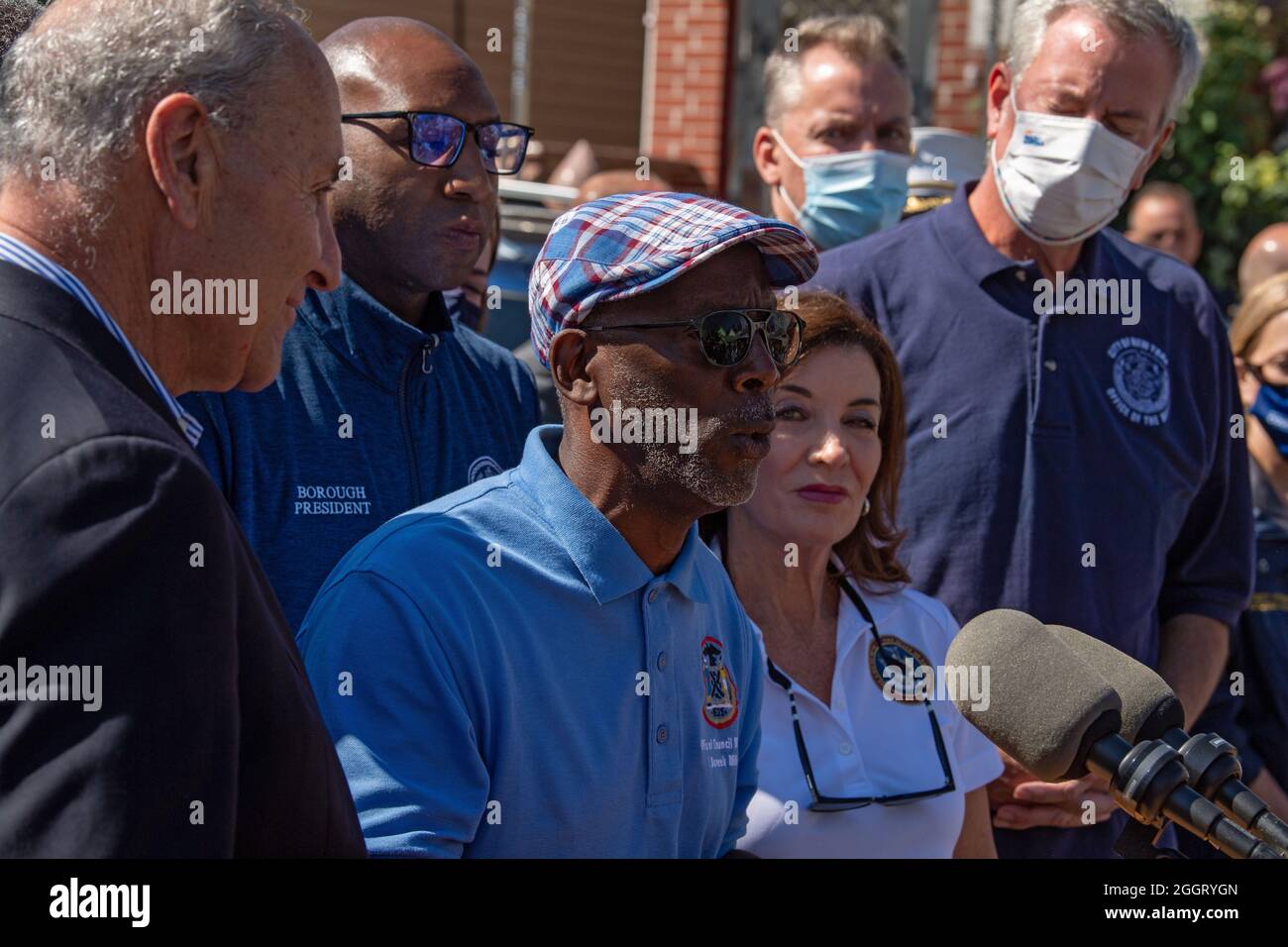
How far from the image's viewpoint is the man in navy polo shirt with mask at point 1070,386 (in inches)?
141

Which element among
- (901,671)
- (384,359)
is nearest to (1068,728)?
(901,671)

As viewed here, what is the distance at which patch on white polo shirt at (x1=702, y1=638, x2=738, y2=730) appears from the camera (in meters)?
2.55

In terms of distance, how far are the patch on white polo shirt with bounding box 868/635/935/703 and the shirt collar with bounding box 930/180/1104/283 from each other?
3.24 ft

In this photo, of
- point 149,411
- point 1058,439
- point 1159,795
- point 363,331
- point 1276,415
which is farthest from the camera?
point 1276,415

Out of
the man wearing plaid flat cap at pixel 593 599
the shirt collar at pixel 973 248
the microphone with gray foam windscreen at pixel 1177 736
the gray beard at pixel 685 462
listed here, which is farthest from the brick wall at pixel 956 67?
the microphone with gray foam windscreen at pixel 1177 736

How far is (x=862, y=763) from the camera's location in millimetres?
3049

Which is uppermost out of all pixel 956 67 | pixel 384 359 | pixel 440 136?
pixel 440 136

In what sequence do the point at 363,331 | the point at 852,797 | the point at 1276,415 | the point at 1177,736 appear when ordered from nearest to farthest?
the point at 1177,736 → the point at 852,797 → the point at 363,331 → the point at 1276,415

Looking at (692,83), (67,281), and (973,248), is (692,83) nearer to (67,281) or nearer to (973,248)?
(973,248)

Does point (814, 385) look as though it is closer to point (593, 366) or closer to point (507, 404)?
point (507, 404)

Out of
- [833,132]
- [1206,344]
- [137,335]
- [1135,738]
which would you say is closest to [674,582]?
[1135,738]

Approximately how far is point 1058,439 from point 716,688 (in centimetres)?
142

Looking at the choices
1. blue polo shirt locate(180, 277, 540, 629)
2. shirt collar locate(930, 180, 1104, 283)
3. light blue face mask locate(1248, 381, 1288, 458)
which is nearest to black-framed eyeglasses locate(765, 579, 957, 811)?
blue polo shirt locate(180, 277, 540, 629)

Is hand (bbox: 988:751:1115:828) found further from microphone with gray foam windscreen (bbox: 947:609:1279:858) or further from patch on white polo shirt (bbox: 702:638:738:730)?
microphone with gray foam windscreen (bbox: 947:609:1279:858)
